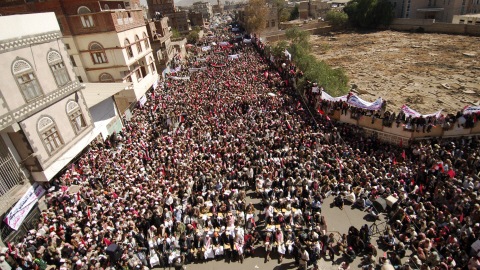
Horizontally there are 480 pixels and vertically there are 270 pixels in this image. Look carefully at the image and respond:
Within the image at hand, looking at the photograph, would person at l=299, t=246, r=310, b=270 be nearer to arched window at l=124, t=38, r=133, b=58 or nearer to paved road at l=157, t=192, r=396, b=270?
paved road at l=157, t=192, r=396, b=270

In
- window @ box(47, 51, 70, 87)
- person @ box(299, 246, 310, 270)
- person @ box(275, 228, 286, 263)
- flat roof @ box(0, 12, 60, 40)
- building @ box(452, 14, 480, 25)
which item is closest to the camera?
person @ box(299, 246, 310, 270)

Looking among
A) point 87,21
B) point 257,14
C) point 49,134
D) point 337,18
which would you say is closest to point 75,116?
point 49,134

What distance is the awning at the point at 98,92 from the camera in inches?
862

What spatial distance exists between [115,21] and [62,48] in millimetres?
11462

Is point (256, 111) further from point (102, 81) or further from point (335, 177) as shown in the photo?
point (102, 81)

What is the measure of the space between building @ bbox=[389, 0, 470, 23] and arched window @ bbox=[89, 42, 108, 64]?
63889 millimetres

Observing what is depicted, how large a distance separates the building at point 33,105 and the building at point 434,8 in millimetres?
69787

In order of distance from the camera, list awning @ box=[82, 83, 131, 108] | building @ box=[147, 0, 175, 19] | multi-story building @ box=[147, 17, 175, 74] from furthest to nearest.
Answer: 1. building @ box=[147, 0, 175, 19]
2. multi-story building @ box=[147, 17, 175, 74]
3. awning @ box=[82, 83, 131, 108]

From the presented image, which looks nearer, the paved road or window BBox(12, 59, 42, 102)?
the paved road

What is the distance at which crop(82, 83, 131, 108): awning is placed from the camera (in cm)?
2189

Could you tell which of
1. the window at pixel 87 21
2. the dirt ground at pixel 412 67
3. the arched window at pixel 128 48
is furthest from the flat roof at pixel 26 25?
the dirt ground at pixel 412 67

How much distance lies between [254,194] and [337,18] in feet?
214

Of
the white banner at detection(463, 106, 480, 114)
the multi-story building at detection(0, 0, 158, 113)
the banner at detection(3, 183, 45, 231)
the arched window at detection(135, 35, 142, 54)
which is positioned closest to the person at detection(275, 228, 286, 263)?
the banner at detection(3, 183, 45, 231)

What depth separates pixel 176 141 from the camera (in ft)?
67.7
